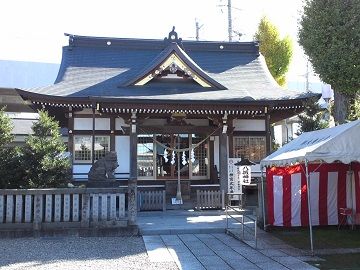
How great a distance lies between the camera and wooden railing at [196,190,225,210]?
48.8 feet

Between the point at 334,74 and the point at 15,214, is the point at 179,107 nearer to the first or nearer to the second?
the point at 334,74

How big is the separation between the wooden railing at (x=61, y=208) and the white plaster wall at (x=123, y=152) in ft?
21.5

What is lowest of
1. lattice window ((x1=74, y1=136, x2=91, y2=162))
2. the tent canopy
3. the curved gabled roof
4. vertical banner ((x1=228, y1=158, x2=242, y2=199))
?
vertical banner ((x1=228, y1=158, x2=242, y2=199))

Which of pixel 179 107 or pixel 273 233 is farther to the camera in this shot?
pixel 179 107

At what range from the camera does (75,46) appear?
20.6m

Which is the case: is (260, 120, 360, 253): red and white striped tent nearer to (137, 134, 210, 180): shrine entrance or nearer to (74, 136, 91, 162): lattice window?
(137, 134, 210, 180): shrine entrance

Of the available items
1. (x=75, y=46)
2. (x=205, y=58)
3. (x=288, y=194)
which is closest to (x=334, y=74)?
(x=288, y=194)

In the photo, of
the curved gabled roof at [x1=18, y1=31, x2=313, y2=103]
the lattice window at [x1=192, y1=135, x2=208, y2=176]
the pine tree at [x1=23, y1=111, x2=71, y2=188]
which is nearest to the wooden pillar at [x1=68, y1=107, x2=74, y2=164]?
the curved gabled roof at [x1=18, y1=31, x2=313, y2=103]

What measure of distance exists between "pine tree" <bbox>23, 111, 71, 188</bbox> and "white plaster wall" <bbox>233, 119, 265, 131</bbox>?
26.5 feet

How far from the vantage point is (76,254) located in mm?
8172

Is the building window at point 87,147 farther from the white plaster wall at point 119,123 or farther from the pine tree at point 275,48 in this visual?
the pine tree at point 275,48

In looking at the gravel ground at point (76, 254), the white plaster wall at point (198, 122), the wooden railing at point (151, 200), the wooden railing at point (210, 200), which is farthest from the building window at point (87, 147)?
the gravel ground at point (76, 254)

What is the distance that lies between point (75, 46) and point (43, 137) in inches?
381

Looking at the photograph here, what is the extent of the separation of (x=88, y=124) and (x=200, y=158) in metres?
4.84
